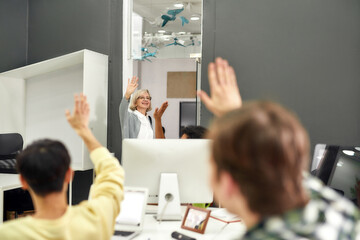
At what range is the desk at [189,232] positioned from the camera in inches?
71.7

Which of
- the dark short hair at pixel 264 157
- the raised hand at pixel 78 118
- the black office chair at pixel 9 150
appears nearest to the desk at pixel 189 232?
the raised hand at pixel 78 118

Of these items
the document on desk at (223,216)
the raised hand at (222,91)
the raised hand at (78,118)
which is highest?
the raised hand at (222,91)

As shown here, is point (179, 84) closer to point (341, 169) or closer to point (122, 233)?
point (341, 169)

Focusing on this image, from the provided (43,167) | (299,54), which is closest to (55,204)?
(43,167)

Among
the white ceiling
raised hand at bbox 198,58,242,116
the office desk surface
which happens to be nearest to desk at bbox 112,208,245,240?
the office desk surface

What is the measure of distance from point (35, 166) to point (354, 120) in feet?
10.00

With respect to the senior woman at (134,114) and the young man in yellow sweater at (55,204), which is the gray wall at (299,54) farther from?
the young man in yellow sweater at (55,204)

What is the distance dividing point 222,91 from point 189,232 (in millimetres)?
1093

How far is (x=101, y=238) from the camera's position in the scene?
3.85ft

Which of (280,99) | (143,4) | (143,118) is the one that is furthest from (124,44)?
(280,99)

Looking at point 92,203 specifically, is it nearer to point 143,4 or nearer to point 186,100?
point 143,4

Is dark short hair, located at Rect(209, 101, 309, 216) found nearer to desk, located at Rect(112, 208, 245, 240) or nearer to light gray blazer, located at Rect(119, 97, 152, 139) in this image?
desk, located at Rect(112, 208, 245, 240)

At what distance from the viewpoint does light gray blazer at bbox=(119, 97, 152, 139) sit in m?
3.54

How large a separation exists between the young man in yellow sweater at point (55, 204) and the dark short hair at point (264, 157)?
673mm
